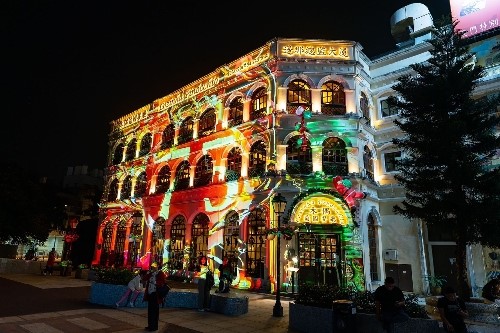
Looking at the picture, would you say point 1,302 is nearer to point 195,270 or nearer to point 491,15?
point 195,270

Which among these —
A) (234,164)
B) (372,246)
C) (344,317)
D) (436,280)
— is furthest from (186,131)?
(344,317)

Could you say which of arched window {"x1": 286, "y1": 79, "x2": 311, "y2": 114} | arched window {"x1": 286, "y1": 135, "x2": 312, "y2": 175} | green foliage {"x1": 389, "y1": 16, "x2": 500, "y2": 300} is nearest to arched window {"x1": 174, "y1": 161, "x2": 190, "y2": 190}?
arched window {"x1": 286, "y1": 135, "x2": 312, "y2": 175}

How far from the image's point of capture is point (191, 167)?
23.9 m

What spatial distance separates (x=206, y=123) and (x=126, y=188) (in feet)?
35.3

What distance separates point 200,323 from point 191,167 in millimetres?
14921

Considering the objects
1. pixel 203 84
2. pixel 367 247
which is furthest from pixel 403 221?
pixel 203 84

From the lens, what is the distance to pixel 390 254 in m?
19.3

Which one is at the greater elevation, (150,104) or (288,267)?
(150,104)

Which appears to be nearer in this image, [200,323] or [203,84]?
[200,323]

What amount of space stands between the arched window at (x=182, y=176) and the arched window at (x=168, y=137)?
2.55 metres

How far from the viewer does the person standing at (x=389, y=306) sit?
7449 mm

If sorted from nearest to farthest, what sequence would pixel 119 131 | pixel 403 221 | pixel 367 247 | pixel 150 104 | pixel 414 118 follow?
pixel 414 118, pixel 367 247, pixel 403 221, pixel 150 104, pixel 119 131

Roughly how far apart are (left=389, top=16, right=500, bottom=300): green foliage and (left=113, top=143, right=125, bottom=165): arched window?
995 inches

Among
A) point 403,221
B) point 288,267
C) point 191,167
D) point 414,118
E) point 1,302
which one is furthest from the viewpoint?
point 191,167
